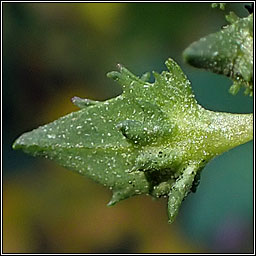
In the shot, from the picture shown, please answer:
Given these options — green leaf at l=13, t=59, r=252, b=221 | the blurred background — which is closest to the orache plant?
green leaf at l=13, t=59, r=252, b=221

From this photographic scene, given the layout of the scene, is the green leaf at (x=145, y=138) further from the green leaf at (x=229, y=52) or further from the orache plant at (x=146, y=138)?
the green leaf at (x=229, y=52)

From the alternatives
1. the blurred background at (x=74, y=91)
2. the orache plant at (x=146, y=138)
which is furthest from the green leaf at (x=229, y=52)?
the blurred background at (x=74, y=91)

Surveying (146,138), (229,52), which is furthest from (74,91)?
(229,52)

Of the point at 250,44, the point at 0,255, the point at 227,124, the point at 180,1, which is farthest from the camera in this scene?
the point at 180,1

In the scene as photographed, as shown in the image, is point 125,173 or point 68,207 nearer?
point 125,173

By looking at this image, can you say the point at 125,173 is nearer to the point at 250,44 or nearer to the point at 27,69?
the point at 250,44

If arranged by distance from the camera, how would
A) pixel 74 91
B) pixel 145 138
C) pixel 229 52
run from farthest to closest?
pixel 74 91 < pixel 145 138 < pixel 229 52

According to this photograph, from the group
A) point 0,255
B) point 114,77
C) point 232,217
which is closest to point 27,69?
point 0,255

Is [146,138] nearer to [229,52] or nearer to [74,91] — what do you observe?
[229,52]
